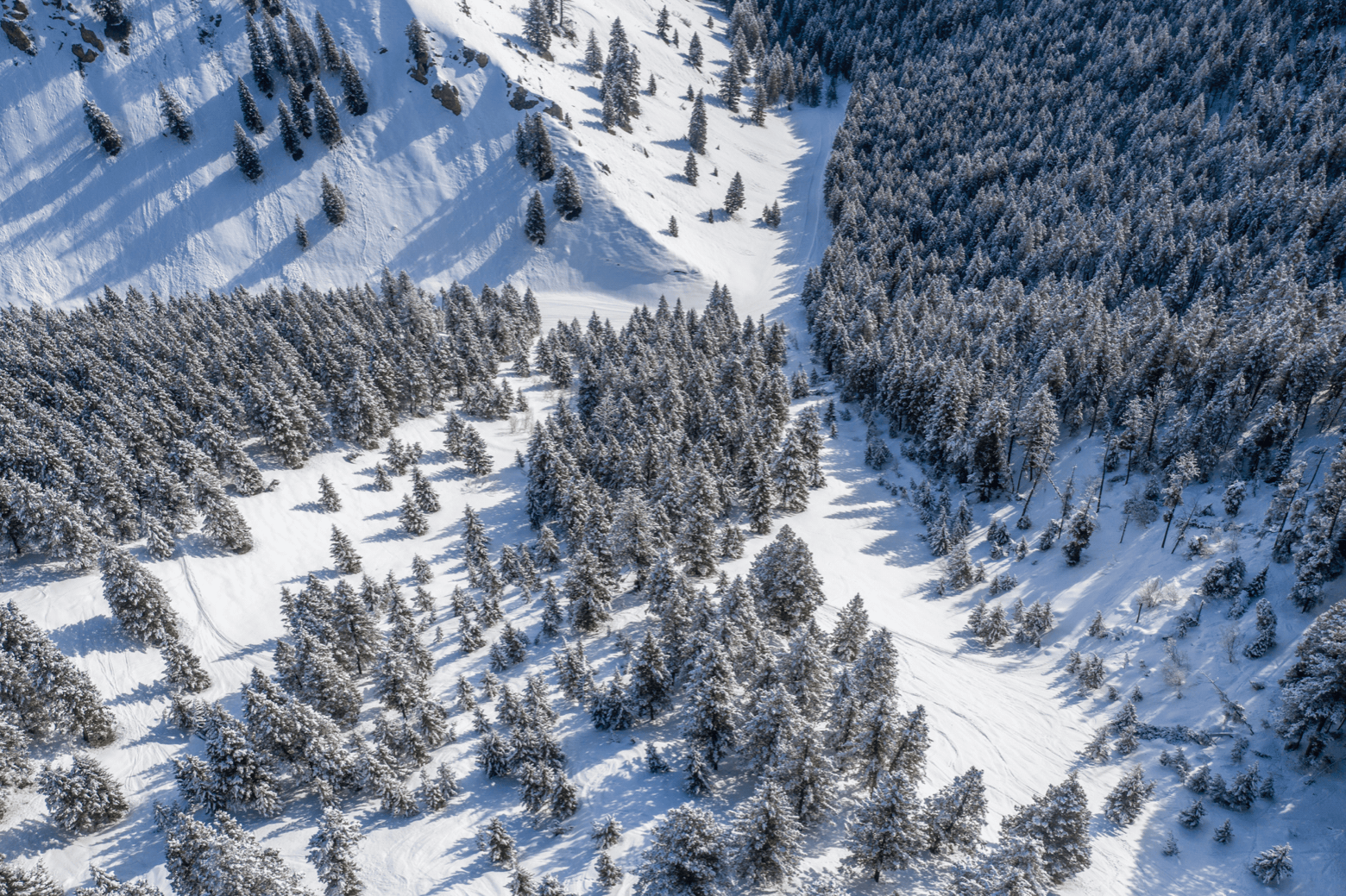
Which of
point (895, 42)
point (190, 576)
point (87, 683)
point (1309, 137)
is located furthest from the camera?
point (895, 42)

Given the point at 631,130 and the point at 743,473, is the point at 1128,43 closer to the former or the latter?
the point at 631,130

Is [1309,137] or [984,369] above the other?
[1309,137]

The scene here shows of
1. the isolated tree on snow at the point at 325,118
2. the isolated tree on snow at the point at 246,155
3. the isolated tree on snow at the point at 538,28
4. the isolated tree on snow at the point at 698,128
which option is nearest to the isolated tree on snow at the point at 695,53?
the isolated tree on snow at the point at 698,128

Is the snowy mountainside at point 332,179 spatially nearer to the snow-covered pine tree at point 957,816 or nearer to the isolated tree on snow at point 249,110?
the isolated tree on snow at point 249,110

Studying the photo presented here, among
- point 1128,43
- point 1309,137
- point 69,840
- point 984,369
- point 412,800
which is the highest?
point 1128,43

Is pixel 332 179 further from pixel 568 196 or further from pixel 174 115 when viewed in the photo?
pixel 568 196

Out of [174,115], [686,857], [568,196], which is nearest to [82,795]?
[686,857]

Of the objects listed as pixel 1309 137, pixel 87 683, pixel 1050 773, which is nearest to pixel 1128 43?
pixel 1309 137
